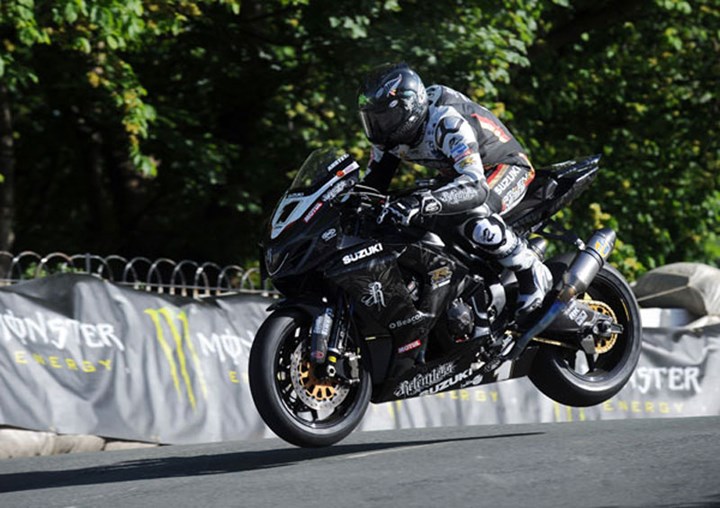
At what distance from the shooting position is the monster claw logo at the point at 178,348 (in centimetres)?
1038

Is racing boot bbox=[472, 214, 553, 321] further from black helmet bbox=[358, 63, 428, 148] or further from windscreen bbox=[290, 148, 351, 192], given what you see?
windscreen bbox=[290, 148, 351, 192]

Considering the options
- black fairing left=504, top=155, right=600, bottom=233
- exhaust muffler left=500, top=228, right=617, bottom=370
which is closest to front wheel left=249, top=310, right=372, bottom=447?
exhaust muffler left=500, top=228, right=617, bottom=370

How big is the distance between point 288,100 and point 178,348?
6915mm

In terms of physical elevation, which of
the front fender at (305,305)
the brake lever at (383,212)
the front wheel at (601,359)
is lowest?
the front wheel at (601,359)

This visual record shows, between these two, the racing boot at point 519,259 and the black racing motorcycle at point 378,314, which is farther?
the racing boot at point 519,259

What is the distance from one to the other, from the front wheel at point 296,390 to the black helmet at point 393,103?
1230 millimetres

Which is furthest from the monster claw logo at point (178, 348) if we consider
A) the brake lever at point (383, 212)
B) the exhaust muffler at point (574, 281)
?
the brake lever at point (383, 212)

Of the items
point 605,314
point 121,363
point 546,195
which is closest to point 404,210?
point 546,195

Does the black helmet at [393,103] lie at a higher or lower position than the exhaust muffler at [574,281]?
higher

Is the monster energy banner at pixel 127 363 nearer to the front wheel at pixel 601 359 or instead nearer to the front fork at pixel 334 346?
the front wheel at pixel 601 359

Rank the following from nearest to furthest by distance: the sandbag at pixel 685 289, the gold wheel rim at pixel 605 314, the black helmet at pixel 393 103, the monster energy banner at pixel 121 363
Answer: the black helmet at pixel 393 103, the gold wheel rim at pixel 605 314, the monster energy banner at pixel 121 363, the sandbag at pixel 685 289

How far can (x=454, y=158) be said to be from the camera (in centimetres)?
715

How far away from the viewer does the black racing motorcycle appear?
670 cm

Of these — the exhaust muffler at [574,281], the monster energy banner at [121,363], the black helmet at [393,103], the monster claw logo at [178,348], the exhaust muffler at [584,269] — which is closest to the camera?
the black helmet at [393,103]
